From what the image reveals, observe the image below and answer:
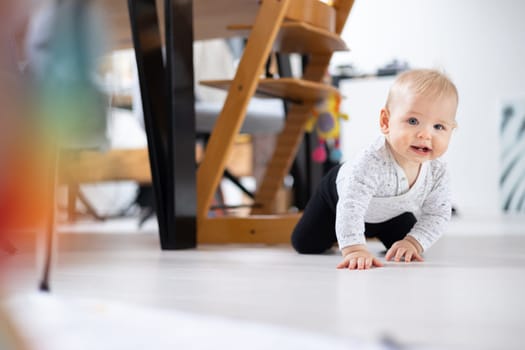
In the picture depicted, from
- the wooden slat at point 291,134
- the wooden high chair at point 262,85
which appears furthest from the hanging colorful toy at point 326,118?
the wooden high chair at point 262,85

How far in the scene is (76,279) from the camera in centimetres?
90

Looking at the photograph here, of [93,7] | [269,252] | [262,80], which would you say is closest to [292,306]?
[93,7]

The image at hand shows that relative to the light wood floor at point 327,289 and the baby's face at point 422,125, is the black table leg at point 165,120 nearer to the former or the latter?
the light wood floor at point 327,289

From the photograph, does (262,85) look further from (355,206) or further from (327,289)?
(327,289)

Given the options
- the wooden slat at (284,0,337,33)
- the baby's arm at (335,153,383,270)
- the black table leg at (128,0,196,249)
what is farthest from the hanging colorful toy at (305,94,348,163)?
the baby's arm at (335,153,383,270)

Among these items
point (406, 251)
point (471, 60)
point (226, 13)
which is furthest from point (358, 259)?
point (471, 60)

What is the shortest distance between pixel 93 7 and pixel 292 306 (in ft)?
1.18

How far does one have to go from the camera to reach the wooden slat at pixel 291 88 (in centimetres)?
163

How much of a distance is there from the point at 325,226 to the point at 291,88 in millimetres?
536

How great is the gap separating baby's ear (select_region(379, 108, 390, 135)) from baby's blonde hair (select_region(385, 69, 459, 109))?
3 cm

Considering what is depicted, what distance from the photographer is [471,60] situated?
3992mm

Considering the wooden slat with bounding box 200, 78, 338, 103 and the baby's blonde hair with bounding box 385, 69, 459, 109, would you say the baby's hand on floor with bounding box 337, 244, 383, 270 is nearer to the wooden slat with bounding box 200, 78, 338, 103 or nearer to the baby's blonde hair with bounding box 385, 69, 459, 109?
the baby's blonde hair with bounding box 385, 69, 459, 109

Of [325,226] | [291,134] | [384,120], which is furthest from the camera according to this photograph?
[291,134]

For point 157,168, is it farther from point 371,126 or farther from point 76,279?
point 371,126
